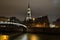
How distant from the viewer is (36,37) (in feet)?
3.37

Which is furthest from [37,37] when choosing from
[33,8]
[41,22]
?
[33,8]

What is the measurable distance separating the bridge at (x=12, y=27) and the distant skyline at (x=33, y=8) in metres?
0.12

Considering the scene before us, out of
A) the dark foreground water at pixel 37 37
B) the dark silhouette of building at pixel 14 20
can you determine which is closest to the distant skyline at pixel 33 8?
the dark silhouette of building at pixel 14 20

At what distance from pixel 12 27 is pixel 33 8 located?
0.84 feet

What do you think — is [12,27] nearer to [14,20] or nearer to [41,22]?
[14,20]

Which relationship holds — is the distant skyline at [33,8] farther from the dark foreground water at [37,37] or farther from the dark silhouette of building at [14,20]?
the dark foreground water at [37,37]

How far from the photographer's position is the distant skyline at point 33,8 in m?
1.09

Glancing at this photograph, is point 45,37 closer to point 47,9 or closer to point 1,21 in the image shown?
point 47,9

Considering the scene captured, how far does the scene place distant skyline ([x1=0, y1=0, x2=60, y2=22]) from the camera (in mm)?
1088

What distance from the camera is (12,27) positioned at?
972mm

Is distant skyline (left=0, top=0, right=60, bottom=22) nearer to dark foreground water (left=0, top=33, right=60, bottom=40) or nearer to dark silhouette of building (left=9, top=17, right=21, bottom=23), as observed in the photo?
dark silhouette of building (left=9, top=17, right=21, bottom=23)

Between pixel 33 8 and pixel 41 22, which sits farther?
pixel 33 8

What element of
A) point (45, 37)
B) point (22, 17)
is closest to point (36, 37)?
point (45, 37)

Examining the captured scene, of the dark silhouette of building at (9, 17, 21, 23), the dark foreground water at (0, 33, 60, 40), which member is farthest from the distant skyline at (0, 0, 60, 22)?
the dark foreground water at (0, 33, 60, 40)
